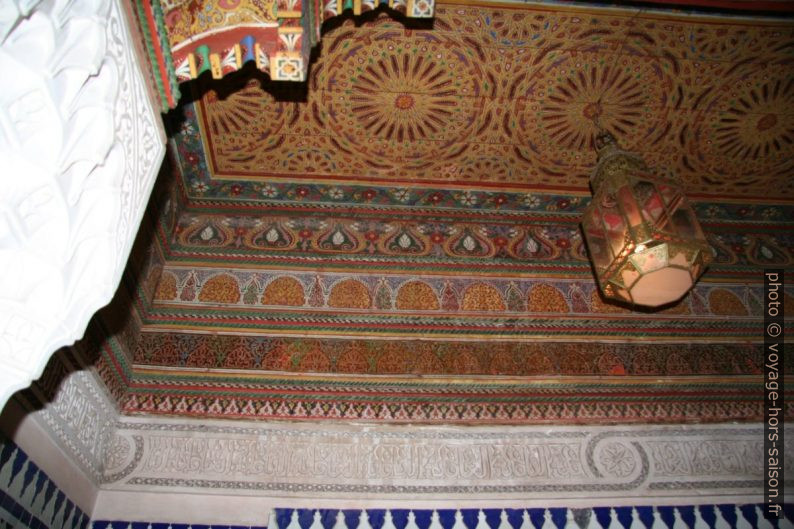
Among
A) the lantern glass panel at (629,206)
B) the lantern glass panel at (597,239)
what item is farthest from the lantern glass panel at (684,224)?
the lantern glass panel at (597,239)

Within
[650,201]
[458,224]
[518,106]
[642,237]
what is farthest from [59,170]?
[458,224]

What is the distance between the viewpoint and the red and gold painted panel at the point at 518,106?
269 centimetres

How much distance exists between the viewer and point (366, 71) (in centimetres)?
281

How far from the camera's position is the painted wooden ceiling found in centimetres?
275

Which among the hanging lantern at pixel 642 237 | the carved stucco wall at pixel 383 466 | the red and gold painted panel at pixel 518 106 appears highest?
the red and gold painted panel at pixel 518 106

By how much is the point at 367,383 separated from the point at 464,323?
660mm

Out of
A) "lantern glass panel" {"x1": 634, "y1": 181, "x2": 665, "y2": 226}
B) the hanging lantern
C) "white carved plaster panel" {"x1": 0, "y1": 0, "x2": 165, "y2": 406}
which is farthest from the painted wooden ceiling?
"white carved plaster panel" {"x1": 0, "y1": 0, "x2": 165, "y2": 406}

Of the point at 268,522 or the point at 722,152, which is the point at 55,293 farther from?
the point at 722,152

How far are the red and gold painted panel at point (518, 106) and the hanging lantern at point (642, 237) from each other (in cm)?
73

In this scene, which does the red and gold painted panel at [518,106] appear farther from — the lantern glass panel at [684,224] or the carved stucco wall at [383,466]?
the carved stucco wall at [383,466]

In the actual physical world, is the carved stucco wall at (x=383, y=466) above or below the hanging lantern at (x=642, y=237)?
below

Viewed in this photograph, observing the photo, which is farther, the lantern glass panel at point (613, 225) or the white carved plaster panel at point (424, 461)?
the white carved plaster panel at point (424, 461)

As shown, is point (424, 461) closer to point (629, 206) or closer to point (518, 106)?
point (629, 206)

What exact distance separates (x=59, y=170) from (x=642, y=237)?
6.22 feet
